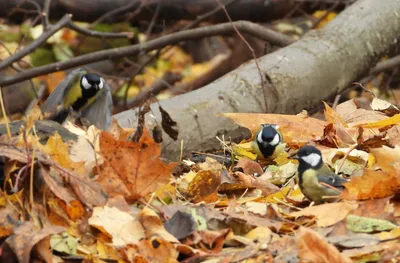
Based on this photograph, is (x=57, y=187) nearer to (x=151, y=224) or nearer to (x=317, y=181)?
(x=151, y=224)

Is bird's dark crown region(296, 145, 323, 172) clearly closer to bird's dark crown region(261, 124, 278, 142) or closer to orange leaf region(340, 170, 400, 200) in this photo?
orange leaf region(340, 170, 400, 200)

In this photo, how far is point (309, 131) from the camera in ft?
14.9

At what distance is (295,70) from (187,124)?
1.16 m

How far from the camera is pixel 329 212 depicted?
10.0 feet

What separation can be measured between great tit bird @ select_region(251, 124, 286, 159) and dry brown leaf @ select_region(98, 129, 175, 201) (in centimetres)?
121

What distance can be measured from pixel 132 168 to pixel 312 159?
0.80 metres

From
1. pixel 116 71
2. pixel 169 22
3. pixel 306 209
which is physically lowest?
pixel 116 71

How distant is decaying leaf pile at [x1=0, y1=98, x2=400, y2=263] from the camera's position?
276 centimetres

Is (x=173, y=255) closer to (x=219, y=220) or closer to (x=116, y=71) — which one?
(x=219, y=220)

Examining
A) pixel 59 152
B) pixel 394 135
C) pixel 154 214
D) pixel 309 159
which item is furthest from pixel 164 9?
pixel 154 214

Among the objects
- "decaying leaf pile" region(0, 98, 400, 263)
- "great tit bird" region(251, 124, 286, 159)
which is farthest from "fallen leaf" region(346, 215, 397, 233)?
"great tit bird" region(251, 124, 286, 159)

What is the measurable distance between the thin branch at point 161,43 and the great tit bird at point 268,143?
2847 mm

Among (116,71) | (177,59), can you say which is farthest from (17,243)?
(177,59)

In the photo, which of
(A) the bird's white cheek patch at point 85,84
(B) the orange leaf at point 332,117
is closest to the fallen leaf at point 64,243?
(B) the orange leaf at point 332,117
